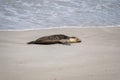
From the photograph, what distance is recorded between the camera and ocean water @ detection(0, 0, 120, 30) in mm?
7094

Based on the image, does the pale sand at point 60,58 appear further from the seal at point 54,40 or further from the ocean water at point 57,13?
the ocean water at point 57,13

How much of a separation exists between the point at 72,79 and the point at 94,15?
509 cm

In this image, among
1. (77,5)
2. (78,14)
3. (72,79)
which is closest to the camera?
(72,79)

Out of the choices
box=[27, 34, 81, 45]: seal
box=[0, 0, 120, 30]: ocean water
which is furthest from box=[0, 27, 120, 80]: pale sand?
box=[0, 0, 120, 30]: ocean water

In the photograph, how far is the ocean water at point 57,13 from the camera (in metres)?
7.09

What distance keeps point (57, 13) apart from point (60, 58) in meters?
→ 4.08

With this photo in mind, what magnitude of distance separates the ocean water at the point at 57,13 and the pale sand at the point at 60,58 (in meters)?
1.22

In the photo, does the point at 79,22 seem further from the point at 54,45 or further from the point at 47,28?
the point at 54,45

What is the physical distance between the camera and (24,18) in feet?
24.8

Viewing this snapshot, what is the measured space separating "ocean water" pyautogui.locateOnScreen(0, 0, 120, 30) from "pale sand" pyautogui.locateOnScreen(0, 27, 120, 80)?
4.00 feet

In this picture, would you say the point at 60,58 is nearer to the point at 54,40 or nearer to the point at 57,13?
the point at 54,40

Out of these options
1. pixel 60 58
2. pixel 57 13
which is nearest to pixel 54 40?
pixel 60 58

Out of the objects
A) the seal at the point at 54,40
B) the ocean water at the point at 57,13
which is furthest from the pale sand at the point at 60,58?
the ocean water at the point at 57,13

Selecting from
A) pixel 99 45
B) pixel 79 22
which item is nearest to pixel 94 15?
pixel 79 22
